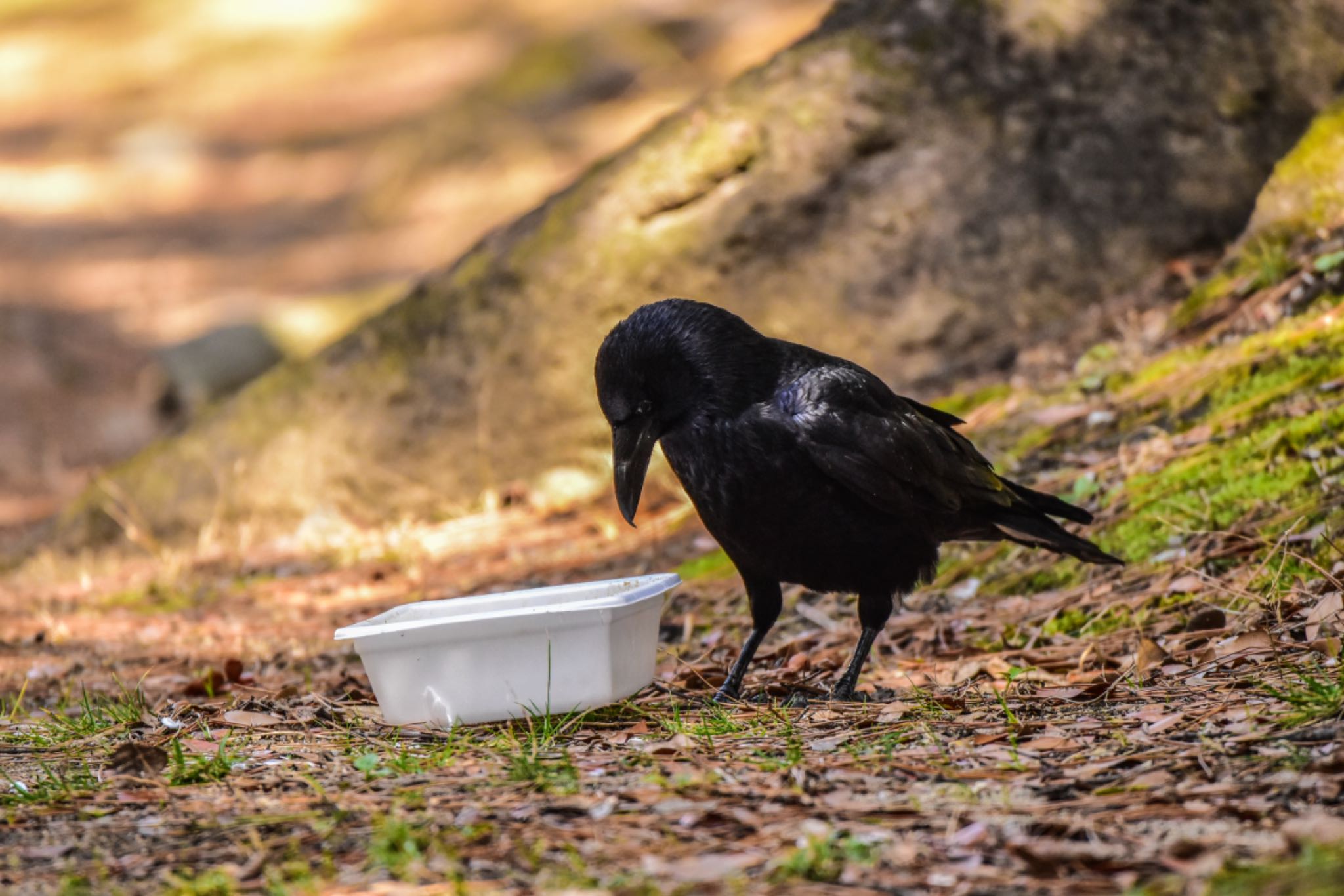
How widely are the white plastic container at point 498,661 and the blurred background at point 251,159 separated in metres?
7.38

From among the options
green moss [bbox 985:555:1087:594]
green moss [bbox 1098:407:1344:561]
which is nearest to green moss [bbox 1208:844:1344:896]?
green moss [bbox 1098:407:1344:561]

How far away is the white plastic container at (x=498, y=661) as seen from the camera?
3166 millimetres

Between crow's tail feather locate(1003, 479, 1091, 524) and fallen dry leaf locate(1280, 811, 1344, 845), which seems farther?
crow's tail feather locate(1003, 479, 1091, 524)

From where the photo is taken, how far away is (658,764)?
2766mm

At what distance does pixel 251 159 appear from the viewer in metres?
20.7

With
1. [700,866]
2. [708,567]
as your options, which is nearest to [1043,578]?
[708,567]

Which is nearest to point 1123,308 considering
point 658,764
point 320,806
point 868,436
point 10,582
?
point 868,436

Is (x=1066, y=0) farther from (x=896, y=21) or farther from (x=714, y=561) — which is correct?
(x=714, y=561)

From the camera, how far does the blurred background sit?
39.4 ft

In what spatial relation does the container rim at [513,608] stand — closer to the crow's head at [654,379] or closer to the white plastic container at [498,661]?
the white plastic container at [498,661]

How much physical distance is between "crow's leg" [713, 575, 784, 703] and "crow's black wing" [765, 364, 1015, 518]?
42 centimetres

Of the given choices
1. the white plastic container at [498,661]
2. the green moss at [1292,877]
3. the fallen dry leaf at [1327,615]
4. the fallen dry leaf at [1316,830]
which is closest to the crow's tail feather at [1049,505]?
the fallen dry leaf at [1327,615]

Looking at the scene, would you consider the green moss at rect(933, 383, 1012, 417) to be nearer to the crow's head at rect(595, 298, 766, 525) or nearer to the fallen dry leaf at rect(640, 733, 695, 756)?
the crow's head at rect(595, 298, 766, 525)

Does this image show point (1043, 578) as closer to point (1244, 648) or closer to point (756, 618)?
point (1244, 648)
